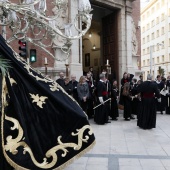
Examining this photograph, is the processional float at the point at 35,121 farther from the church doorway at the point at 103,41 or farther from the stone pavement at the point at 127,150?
the church doorway at the point at 103,41

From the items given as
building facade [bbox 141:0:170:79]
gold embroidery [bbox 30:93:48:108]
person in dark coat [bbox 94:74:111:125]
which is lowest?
person in dark coat [bbox 94:74:111:125]

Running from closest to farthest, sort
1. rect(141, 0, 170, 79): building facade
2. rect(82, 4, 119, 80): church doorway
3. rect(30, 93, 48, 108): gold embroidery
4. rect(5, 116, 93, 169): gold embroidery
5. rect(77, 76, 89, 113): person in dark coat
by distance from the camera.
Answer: rect(5, 116, 93, 169): gold embroidery
rect(30, 93, 48, 108): gold embroidery
rect(77, 76, 89, 113): person in dark coat
rect(82, 4, 119, 80): church doorway
rect(141, 0, 170, 79): building facade

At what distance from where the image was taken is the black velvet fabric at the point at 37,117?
12.0 feet

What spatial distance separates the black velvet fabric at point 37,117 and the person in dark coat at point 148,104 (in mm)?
5487

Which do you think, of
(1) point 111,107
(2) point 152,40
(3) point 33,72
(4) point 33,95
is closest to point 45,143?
(4) point 33,95

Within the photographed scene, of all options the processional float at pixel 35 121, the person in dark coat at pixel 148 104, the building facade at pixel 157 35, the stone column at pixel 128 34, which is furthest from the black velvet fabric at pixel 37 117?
the building facade at pixel 157 35

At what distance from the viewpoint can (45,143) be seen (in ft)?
12.6

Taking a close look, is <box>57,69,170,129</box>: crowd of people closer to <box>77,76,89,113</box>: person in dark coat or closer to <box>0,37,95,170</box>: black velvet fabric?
<box>77,76,89,113</box>: person in dark coat

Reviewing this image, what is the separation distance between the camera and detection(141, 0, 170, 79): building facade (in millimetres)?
51750

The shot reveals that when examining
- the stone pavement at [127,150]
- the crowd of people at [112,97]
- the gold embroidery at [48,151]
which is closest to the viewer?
the gold embroidery at [48,151]

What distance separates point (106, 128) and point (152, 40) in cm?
5152

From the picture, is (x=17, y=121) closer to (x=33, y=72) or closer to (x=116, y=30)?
(x=33, y=72)

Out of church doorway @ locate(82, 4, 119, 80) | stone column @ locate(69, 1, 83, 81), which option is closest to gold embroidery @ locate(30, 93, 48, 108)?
stone column @ locate(69, 1, 83, 81)

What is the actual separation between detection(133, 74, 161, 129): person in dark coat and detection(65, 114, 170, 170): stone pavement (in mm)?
260
